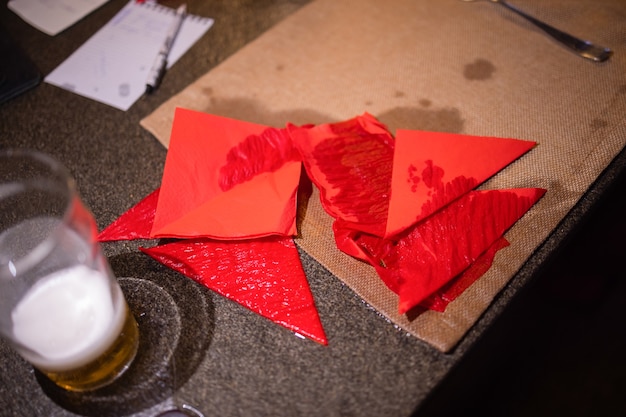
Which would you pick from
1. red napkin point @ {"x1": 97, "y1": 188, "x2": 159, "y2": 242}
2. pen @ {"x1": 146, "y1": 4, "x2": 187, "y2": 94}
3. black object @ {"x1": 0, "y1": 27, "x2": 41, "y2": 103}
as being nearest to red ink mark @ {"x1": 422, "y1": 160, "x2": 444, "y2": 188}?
red napkin point @ {"x1": 97, "y1": 188, "x2": 159, "y2": 242}

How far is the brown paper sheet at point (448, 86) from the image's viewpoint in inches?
26.0

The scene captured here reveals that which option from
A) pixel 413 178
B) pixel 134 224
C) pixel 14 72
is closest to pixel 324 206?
pixel 413 178

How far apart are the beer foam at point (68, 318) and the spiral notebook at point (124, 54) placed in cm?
44

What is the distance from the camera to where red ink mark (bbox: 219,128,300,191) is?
2.34 feet

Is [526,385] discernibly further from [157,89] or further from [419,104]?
[157,89]

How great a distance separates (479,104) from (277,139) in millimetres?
313

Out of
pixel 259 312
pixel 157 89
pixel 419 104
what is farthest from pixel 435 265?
pixel 157 89

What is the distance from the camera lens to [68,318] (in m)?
0.49

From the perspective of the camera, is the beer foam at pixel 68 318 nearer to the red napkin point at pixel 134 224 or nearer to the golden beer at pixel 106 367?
the golden beer at pixel 106 367

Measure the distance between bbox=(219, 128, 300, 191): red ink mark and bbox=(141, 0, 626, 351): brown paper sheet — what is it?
0.06 m

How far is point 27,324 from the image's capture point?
0.49 m

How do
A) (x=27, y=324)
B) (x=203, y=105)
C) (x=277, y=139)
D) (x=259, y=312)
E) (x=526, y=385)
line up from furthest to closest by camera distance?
(x=526, y=385) < (x=203, y=105) < (x=277, y=139) < (x=259, y=312) < (x=27, y=324)

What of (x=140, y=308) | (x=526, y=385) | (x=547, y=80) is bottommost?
(x=526, y=385)

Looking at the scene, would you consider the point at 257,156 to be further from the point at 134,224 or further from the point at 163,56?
the point at 163,56
